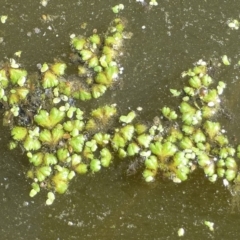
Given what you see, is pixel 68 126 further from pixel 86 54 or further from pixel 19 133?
pixel 86 54

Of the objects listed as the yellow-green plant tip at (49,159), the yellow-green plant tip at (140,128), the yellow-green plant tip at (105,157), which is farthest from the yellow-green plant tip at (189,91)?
the yellow-green plant tip at (49,159)

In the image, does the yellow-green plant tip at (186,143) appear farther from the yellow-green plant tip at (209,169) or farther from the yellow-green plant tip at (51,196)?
the yellow-green plant tip at (51,196)

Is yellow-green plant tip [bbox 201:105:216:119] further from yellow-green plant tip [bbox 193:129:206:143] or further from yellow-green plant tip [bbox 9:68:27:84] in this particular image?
yellow-green plant tip [bbox 9:68:27:84]

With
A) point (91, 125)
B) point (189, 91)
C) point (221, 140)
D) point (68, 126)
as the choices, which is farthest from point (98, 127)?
point (221, 140)

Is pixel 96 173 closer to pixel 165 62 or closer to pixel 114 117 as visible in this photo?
pixel 114 117

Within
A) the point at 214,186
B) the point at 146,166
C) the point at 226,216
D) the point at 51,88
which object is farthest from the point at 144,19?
the point at 226,216

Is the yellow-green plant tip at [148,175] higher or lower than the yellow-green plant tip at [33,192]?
higher
